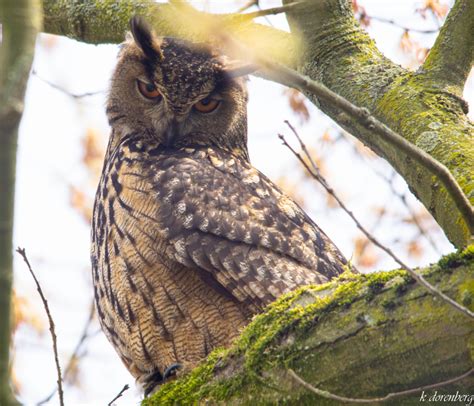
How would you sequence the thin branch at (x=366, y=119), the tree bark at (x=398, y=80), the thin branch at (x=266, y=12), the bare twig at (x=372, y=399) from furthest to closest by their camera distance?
the tree bark at (x=398, y=80), the thin branch at (x=266, y=12), the bare twig at (x=372, y=399), the thin branch at (x=366, y=119)

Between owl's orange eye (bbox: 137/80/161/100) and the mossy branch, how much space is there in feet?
6.44

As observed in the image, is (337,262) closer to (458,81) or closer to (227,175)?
(227,175)

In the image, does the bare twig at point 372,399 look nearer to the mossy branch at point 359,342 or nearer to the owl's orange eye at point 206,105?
the mossy branch at point 359,342

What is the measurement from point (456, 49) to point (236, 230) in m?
1.28

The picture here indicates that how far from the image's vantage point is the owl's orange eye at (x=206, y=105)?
4.39 m

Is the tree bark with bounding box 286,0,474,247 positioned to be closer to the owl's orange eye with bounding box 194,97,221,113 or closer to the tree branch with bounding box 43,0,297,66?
the tree branch with bounding box 43,0,297,66

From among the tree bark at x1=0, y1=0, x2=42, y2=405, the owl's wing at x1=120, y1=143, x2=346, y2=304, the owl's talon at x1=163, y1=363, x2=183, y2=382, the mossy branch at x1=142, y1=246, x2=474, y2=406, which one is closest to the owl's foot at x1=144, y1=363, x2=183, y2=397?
the owl's talon at x1=163, y1=363, x2=183, y2=382

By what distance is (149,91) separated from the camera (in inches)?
171

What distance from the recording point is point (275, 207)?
4027mm

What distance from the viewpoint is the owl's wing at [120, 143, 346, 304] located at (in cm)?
355

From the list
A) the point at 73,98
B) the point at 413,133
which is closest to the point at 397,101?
the point at 413,133

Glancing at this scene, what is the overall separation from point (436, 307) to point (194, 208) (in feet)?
5.51

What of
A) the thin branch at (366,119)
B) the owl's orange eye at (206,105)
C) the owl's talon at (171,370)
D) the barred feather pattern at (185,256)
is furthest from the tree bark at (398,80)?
the owl's talon at (171,370)

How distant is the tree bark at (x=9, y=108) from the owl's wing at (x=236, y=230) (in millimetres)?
1706
